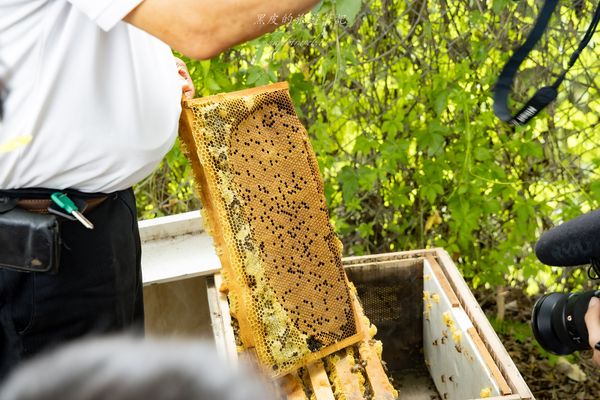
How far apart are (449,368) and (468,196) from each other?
1096mm

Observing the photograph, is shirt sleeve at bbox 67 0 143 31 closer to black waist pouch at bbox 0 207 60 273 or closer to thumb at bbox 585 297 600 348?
black waist pouch at bbox 0 207 60 273

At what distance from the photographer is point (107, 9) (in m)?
1.38

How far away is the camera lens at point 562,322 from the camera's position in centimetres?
199

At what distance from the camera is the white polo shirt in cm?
161

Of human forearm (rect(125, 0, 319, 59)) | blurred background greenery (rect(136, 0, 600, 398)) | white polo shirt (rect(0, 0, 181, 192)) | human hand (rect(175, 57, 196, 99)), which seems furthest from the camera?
blurred background greenery (rect(136, 0, 600, 398))

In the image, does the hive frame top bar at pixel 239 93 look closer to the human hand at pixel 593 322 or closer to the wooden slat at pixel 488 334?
the wooden slat at pixel 488 334

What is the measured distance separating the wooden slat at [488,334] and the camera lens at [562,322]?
0.13m

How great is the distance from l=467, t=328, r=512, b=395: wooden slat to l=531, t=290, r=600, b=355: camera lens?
0.55 feet

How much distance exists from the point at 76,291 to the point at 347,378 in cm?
80

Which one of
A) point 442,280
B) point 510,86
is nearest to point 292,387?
point 442,280

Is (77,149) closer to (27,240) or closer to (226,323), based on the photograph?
(27,240)

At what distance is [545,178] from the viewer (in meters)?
3.65

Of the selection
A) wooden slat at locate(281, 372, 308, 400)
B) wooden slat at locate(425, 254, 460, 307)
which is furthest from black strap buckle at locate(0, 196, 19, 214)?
wooden slat at locate(425, 254, 460, 307)

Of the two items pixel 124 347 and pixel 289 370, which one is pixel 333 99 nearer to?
pixel 289 370
